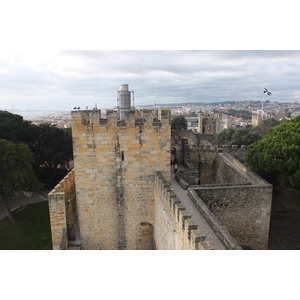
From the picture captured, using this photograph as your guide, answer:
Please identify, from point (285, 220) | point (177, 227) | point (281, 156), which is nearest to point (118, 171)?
point (177, 227)

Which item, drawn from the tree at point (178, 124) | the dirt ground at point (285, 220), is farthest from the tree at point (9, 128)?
the tree at point (178, 124)

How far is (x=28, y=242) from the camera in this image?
1870 cm

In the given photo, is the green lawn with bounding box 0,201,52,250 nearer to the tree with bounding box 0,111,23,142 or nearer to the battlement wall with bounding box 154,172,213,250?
the tree with bounding box 0,111,23,142

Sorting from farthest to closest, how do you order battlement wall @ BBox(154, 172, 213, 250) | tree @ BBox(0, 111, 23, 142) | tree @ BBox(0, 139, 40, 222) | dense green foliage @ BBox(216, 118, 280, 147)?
1. dense green foliage @ BBox(216, 118, 280, 147)
2. tree @ BBox(0, 111, 23, 142)
3. tree @ BBox(0, 139, 40, 222)
4. battlement wall @ BBox(154, 172, 213, 250)

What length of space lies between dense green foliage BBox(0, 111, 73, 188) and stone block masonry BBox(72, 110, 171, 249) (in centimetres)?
1728

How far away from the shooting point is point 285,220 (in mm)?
18297

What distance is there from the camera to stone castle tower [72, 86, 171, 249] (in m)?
11.3

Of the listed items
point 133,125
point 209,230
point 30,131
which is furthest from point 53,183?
point 209,230

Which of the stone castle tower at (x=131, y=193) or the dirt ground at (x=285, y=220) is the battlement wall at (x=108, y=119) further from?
the dirt ground at (x=285, y=220)

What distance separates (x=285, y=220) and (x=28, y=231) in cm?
1905

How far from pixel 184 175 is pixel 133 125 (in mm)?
5188

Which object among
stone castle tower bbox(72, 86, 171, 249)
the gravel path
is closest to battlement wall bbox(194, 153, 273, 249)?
stone castle tower bbox(72, 86, 171, 249)

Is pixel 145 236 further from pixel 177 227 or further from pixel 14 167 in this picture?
pixel 14 167

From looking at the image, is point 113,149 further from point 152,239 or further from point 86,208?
point 152,239
